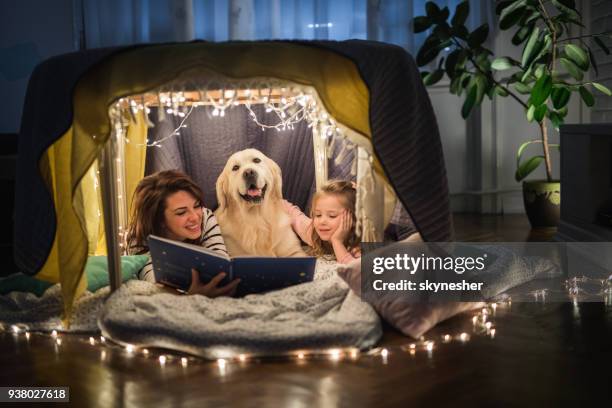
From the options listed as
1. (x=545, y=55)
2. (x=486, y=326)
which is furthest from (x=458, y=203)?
(x=486, y=326)

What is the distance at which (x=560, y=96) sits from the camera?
3.40 metres

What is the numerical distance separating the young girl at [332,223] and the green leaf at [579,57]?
1658 mm

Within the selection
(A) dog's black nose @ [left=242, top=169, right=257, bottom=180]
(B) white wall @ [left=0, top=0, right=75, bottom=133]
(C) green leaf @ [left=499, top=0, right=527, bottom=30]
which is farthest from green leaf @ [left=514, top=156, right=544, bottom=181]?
(B) white wall @ [left=0, top=0, right=75, bottom=133]

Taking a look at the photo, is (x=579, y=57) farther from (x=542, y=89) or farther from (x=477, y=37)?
(x=477, y=37)

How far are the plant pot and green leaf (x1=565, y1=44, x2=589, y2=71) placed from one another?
0.66 m

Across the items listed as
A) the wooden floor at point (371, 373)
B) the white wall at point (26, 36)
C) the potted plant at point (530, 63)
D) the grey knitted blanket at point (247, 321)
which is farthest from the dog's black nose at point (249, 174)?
the white wall at point (26, 36)

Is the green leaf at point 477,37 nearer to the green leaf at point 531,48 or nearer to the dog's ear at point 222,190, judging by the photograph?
the green leaf at point 531,48

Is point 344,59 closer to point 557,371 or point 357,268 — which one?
point 357,268

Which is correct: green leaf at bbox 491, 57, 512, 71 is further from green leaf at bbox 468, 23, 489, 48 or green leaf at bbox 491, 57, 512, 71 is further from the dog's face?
the dog's face

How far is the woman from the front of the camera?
8.16 ft

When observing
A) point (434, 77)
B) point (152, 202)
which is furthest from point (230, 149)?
point (434, 77)

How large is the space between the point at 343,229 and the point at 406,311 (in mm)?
593

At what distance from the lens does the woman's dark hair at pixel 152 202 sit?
2502 millimetres

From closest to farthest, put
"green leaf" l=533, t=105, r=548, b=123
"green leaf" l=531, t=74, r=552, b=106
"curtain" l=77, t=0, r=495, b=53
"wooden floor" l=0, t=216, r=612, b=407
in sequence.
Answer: "wooden floor" l=0, t=216, r=612, b=407
"green leaf" l=531, t=74, r=552, b=106
"green leaf" l=533, t=105, r=548, b=123
"curtain" l=77, t=0, r=495, b=53
